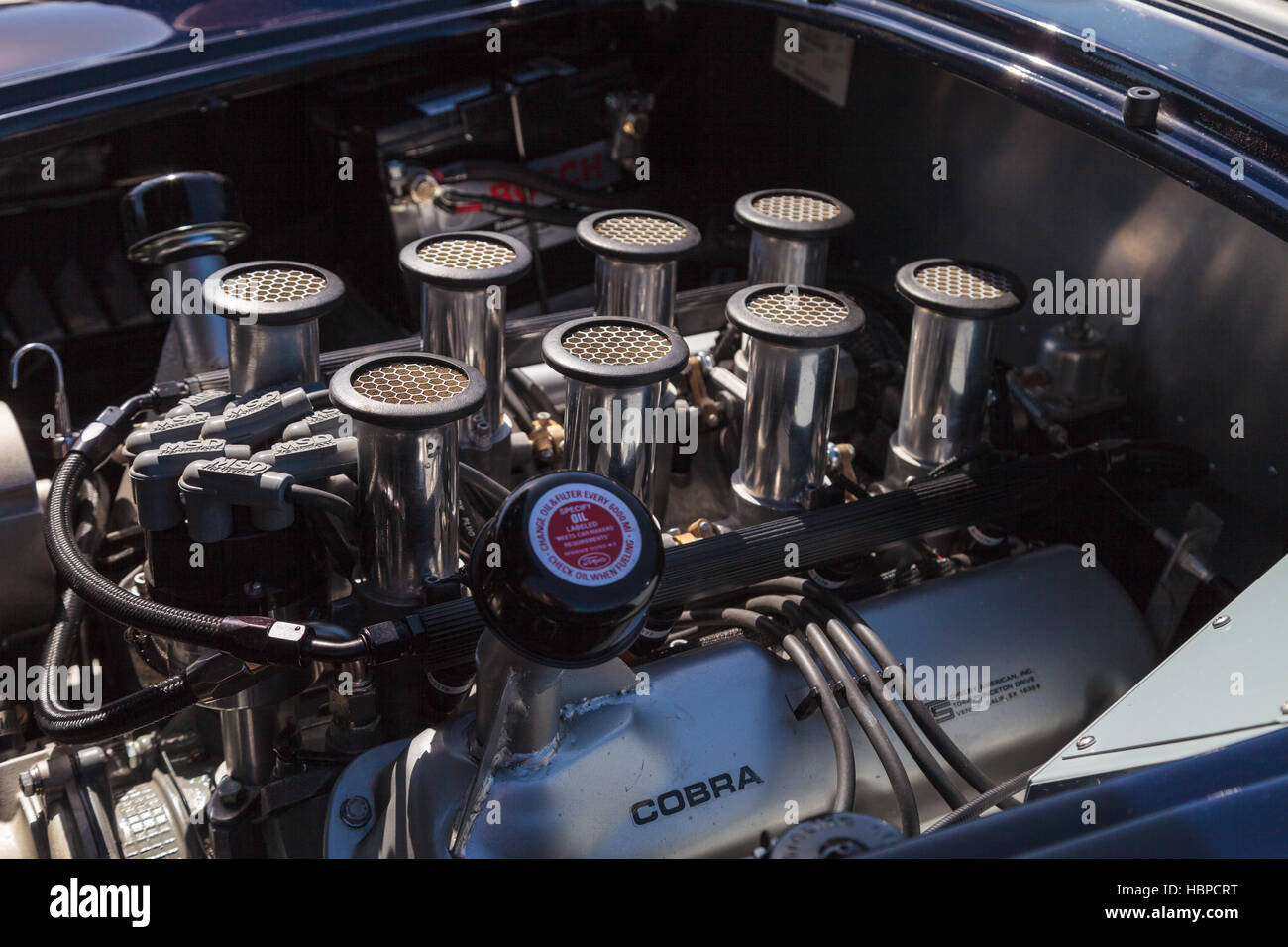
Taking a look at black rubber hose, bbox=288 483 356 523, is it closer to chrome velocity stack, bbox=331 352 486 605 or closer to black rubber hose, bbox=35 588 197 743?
chrome velocity stack, bbox=331 352 486 605

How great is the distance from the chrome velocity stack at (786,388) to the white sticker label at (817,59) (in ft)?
2.06

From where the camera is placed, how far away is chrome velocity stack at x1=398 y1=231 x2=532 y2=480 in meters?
1.19

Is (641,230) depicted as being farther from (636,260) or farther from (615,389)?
(615,389)

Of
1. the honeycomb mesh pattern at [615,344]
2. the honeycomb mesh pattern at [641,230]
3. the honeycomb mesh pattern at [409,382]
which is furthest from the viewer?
the honeycomb mesh pattern at [641,230]

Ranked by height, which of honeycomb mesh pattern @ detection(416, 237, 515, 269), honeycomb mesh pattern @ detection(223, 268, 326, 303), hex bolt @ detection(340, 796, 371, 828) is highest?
honeycomb mesh pattern @ detection(416, 237, 515, 269)

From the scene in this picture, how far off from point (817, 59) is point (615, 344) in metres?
0.88

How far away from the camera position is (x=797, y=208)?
145 cm

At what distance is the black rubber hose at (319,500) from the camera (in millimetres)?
965

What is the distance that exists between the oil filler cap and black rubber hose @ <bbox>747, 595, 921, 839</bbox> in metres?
0.25

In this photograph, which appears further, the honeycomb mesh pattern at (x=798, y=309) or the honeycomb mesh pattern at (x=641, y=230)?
the honeycomb mesh pattern at (x=641, y=230)

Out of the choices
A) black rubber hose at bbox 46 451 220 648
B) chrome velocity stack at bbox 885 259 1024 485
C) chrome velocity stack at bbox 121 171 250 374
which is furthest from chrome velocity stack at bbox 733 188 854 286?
black rubber hose at bbox 46 451 220 648

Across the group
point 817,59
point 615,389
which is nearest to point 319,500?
point 615,389

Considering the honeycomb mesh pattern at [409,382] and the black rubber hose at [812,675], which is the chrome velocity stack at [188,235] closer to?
the honeycomb mesh pattern at [409,382]

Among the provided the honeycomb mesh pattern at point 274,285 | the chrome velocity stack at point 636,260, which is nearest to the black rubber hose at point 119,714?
the honeycomb mesh pattern at point 274,285
